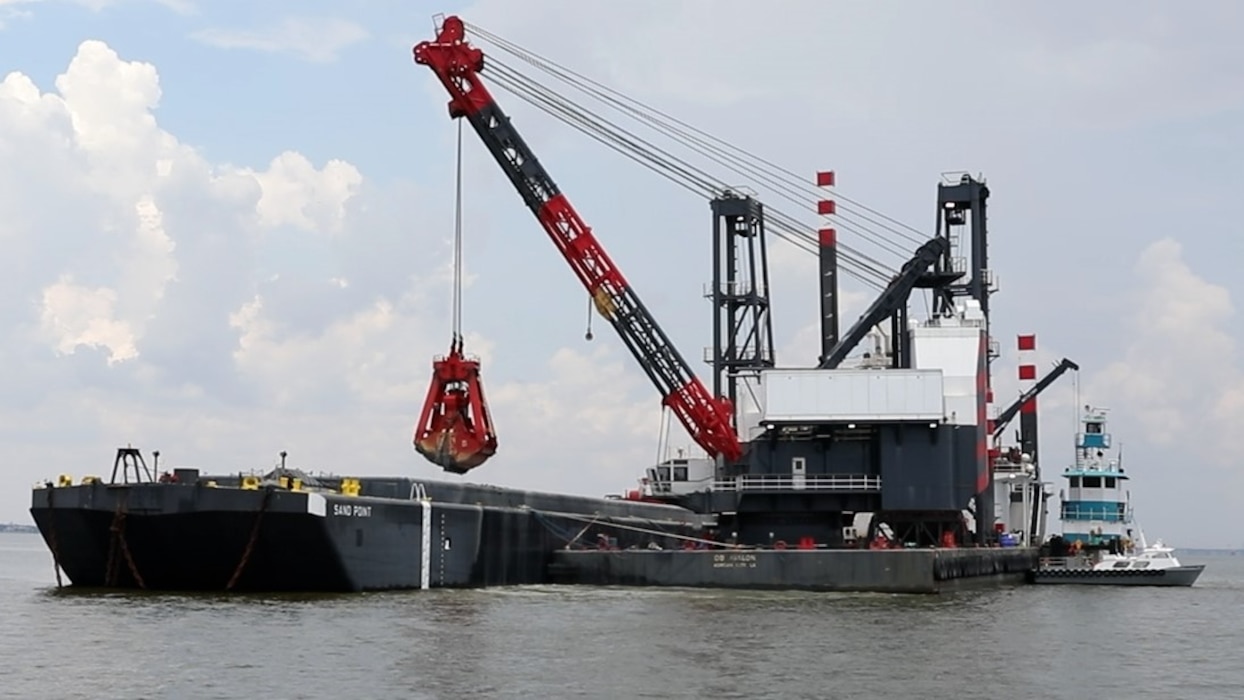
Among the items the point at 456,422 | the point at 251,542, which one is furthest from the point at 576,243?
the point at 251,542

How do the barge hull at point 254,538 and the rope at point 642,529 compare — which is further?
the rope at point 642,529

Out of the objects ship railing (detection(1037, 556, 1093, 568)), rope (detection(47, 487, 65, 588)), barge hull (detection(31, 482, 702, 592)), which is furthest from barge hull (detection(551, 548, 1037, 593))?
ship railing (detection(1037, 556, 1093, 568))

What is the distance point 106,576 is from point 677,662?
21092 millimetres

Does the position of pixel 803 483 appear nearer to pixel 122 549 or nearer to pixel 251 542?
pixel 251 542

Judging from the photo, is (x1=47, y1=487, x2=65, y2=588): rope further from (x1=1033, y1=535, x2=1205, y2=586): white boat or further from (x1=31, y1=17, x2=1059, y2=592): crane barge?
(x1=1033, y1=535, x2=1205, y2=586): white boat

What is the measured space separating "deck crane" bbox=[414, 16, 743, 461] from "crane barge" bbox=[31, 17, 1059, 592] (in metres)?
0.09

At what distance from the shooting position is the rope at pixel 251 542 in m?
45.8

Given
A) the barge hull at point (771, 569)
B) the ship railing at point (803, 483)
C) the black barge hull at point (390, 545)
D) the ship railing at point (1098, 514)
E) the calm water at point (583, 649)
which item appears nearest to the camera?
the calm water at point (583, 649)

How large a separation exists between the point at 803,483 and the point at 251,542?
97.8 feet

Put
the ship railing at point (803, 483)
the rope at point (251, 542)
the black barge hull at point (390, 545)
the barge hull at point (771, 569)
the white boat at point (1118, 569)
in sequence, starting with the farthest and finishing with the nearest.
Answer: the white boat at point (1118, 569), the ship railing at point (803, 483), the barge hull at point (771, 569), the black barge hull at point (390, 545), the rope at point (251, 542)

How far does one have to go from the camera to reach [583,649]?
37.8 meters

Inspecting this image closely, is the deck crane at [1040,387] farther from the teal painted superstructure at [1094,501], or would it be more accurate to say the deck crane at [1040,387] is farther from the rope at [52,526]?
the rope at [52,526]

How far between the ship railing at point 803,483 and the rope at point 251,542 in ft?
93.1

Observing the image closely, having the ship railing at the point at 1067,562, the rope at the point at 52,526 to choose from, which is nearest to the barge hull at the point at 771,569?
the rope at the point at 52,526
